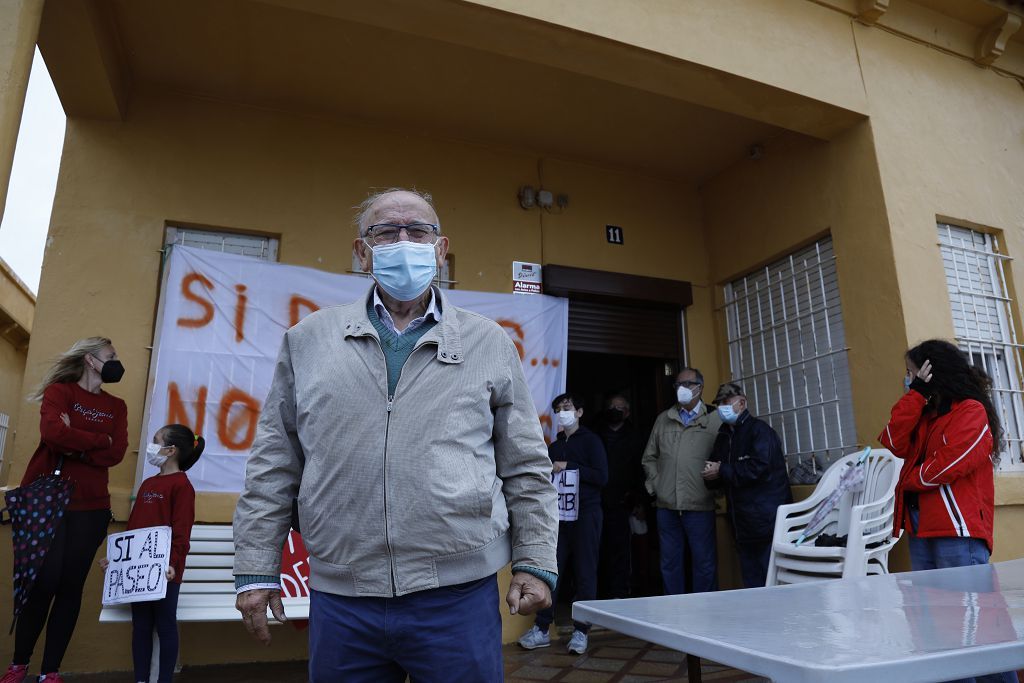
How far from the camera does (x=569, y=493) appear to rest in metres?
4.94

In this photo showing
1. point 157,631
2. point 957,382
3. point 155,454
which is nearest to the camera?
point 957,382

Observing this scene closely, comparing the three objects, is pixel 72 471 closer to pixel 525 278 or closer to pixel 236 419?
pixel 236 419

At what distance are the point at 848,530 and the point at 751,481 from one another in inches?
40.5

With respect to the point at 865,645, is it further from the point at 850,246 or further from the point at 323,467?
the point at 850,246

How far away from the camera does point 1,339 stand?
962cm

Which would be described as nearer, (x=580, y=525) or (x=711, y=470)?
(x=580, y=525)

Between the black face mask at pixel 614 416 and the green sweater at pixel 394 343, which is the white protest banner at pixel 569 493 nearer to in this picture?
the black face mask at pixel 614 416

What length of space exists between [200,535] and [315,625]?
127 inches

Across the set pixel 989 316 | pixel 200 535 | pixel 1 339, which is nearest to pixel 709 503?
pixel 989 316

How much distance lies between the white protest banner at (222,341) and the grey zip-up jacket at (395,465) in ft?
9.60

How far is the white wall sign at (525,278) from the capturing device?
5807mm

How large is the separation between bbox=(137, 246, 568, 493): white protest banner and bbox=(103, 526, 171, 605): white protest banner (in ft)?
2.28

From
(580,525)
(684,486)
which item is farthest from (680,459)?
(580,525)

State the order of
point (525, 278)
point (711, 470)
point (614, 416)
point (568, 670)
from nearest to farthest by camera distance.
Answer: point (568, 670) < point (711, 470) < point (525, 278) < point (614, 416)
